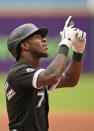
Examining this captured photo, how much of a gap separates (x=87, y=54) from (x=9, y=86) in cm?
1378

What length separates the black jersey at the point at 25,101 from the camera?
181 inches

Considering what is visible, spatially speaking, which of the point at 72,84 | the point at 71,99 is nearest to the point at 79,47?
the point at 72,84

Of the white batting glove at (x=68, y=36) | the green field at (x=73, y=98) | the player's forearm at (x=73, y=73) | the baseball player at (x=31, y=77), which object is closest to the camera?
the baseball player at (x=31, y=77)

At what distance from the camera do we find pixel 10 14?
18125 mm

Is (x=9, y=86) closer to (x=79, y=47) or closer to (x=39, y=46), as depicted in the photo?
(x=39, y=46)

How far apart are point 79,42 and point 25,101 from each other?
0.91 metres

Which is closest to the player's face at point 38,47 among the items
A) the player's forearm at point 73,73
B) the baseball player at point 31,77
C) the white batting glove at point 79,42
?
the baseball player at point 31,77

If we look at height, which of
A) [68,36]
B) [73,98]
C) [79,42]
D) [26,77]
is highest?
[68,36]

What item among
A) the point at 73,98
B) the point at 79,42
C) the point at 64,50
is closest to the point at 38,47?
the point at 64,50

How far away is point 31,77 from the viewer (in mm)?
4605

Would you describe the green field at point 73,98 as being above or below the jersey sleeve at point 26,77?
below

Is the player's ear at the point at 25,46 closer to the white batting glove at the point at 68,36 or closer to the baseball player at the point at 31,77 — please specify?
the baseball player at the point at 31,77

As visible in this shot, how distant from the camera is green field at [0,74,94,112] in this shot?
1322 cm

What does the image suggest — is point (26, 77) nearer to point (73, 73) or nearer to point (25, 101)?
point (25, 101)
